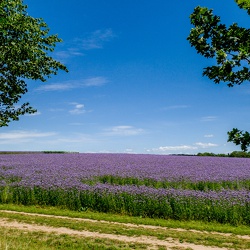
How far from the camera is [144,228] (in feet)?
36.7

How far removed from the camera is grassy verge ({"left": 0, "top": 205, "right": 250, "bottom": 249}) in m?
9.80

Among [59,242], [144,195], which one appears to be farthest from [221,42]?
[144,195]

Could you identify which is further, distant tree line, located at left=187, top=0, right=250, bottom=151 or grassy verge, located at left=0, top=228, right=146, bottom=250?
grassy verge, located at left=0, top=228, right=146, bottom=250

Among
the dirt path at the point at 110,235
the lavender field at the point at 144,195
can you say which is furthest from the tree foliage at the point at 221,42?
the lavender field at the point at 144,195

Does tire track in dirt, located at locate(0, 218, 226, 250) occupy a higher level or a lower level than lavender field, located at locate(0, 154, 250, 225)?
lower

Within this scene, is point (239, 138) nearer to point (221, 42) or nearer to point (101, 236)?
point (221, 42)

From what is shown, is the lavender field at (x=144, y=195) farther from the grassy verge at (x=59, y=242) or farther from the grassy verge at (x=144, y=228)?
the grassy verge at (x=59, y=242)

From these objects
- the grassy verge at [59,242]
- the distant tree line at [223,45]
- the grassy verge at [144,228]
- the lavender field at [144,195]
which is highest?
the distant tree line at [223,45]

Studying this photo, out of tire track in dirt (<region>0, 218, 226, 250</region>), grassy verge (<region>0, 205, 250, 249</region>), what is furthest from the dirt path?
grassy verge (<region>0, 205, 250, 249</region>)

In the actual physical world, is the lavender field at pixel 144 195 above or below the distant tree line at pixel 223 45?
below

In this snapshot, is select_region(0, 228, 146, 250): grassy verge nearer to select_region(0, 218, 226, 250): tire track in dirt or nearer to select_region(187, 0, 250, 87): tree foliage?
select_region(0, 218, 226, 250): tire track in dirt

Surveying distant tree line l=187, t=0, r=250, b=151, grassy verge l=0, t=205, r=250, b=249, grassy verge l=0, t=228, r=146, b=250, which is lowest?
grassy verge l=0, t=228, r=146, b=250

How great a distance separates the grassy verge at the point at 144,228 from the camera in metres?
9.80

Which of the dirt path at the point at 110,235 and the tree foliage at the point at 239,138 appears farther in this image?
the dirt path at the point at 110,235
